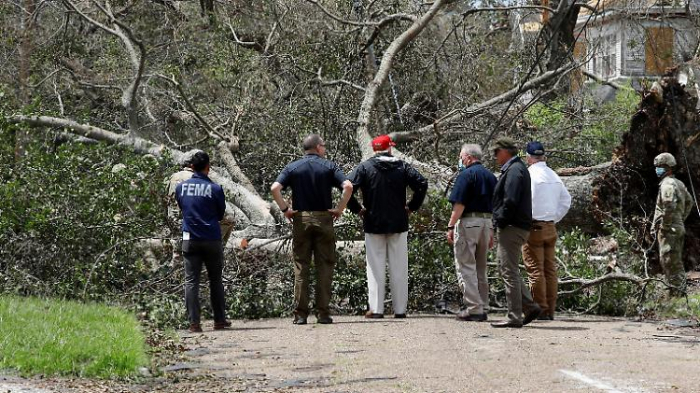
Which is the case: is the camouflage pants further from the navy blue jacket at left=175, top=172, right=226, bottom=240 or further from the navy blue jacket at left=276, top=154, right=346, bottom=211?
the navy blue jacket at left=175, top=172, right=226, bottom=240

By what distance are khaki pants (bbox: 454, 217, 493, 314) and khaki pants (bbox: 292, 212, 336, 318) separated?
1363 millimetres

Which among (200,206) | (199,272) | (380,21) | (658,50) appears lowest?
(199,272)

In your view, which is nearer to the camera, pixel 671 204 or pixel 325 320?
pixel 325 320

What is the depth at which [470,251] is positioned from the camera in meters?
11.6

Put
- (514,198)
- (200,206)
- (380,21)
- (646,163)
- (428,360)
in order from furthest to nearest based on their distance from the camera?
(380,21) < (646,163) < (200,206) < (514,198) < (428,360)

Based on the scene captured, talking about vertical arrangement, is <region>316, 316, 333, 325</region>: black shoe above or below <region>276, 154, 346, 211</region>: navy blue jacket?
below

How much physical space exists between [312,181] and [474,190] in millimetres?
1717

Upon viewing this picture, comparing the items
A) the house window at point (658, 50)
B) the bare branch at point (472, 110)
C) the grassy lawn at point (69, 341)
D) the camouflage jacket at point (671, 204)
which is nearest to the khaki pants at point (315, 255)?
the grassy lawn at point (69, 341)

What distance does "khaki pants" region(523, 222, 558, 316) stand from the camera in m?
11.6

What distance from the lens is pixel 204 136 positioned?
17016 millimetres

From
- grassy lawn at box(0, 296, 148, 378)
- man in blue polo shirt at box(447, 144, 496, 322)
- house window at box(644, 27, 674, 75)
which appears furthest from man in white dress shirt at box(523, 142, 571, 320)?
house window at box(644, 27, 674, 75)

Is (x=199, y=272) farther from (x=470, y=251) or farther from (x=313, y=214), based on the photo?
(x=470, y=251)

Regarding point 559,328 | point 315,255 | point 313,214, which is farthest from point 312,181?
point 559,328

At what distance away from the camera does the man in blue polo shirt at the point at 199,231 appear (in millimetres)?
11164
